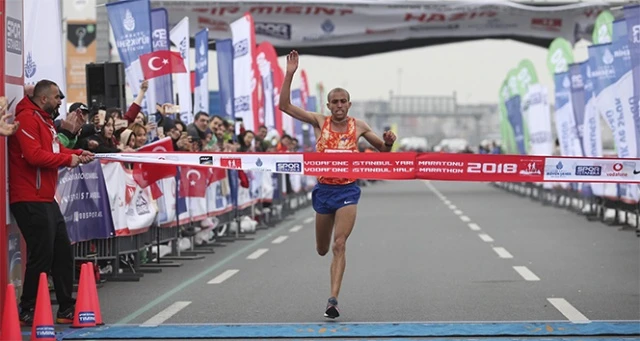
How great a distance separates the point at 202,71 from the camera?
2388 centimetres

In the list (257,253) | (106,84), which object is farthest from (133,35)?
(257,253)

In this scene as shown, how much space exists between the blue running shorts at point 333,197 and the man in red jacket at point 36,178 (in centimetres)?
185

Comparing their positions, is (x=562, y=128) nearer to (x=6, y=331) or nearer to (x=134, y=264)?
(x=134, y=264)

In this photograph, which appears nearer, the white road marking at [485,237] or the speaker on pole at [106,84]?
the speaker on pole at [106,84]

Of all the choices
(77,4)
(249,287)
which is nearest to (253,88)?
(77,4)

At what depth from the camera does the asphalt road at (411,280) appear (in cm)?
1025

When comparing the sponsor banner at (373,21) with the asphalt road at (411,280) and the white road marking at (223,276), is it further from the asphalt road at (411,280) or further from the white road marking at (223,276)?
the white road marking at (223,276)

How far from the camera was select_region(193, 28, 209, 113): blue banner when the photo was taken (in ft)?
77.2

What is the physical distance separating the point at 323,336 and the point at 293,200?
75.5 ft

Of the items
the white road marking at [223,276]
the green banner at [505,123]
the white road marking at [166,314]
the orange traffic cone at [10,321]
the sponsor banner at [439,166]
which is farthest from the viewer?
the green banner at [505,123]

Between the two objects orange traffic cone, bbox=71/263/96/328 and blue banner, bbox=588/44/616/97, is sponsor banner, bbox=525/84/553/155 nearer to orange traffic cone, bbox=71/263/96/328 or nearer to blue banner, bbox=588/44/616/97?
blue banner, bbox=588/44/616/97

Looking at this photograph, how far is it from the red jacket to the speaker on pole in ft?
24.6

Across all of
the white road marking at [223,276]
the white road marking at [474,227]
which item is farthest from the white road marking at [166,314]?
the white road marking at [474,227]

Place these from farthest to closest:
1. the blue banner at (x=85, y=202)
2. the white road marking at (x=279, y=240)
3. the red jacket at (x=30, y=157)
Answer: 1. the white road marking at (x=279, y=240)
2. the blue banner at (x=85, y=202)
3. the red jacket at (x=30, y=157)
